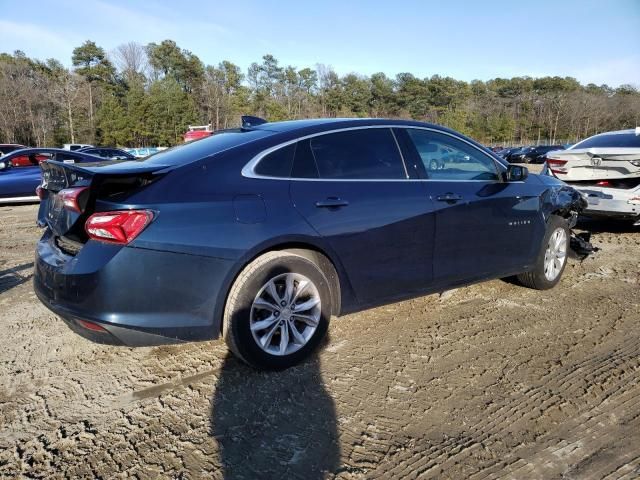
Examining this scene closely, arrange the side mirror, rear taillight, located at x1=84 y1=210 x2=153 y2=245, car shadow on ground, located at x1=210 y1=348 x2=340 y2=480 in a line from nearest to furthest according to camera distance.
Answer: car shadow on ground, located at x1=210 y1=348 x2=340 y2=480 < rear taillight, located at x1=84 y1=210 x2=153 y2=245 < the side mirror

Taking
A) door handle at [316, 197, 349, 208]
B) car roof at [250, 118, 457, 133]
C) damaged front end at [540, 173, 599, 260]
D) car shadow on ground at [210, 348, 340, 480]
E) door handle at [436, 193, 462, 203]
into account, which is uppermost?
car roof at [250, 118, 457, 133]

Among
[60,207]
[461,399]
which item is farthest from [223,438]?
[60,207]

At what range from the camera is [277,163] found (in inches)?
113

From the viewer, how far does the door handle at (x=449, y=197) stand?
344 cm

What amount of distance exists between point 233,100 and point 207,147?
6473 centimetres

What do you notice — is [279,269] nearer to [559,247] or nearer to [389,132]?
[389,132]

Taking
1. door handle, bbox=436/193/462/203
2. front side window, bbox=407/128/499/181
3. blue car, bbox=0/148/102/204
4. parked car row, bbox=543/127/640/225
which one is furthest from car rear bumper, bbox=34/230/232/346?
blue car, bbox=0/148/102/204

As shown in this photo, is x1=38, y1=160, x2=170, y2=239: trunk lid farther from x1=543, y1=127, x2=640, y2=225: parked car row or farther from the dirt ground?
x1=543, y1=127, x2=640, y2=225: parked car row

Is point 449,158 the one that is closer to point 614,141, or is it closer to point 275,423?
point 275,423

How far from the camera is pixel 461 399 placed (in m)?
2.59

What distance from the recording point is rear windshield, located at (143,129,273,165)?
2809 millimetres

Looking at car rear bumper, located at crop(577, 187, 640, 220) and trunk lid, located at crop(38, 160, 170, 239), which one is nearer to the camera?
trunk lid, located at crop(38, 160, 170, 239)

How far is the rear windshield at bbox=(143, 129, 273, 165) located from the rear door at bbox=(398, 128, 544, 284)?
115 centimetres

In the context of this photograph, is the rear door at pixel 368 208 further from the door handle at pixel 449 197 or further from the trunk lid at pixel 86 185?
the trunk lid at pixel 86 185
